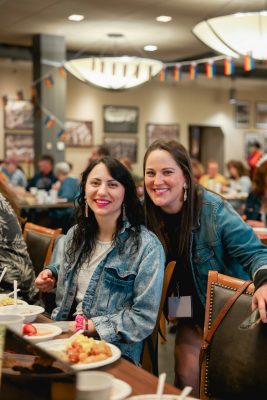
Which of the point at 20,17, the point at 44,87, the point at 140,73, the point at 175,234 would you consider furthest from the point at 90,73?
the point at 175,234

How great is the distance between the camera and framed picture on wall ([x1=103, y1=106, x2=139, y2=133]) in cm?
1568

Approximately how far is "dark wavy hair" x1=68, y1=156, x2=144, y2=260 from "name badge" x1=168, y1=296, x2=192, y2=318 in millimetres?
440

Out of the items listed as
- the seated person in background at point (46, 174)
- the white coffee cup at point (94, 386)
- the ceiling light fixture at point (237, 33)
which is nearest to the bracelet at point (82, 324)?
the white coffee cup at point (94, 386)

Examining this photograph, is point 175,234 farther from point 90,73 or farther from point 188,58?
point 188,58

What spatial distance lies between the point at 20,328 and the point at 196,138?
16.0 metres

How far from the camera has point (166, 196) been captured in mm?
2828

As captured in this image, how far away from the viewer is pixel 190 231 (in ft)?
9.39

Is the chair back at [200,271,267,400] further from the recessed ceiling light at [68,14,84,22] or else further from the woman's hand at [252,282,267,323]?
the recessed ceiling light at [68,14,84,22]

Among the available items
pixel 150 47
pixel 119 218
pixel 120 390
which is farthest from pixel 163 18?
pixel 120 390

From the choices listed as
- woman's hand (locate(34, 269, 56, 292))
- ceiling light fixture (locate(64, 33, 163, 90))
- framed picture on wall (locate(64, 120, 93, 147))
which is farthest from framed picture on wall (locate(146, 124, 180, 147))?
woman's hand (locate(34, 269, 56, 292))

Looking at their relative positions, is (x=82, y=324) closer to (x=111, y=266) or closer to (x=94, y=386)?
(x=111, y=266)

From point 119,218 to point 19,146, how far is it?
1204 centimetres

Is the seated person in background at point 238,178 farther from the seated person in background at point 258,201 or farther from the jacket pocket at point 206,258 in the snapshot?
the jacket pocket at point 206,258

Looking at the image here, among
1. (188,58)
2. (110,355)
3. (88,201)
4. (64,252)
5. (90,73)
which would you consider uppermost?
(188,58)
